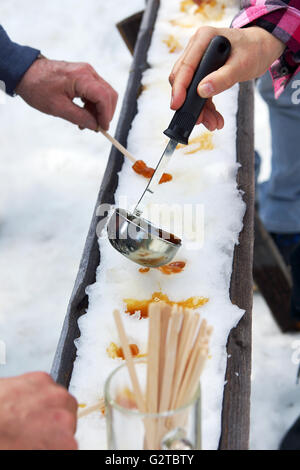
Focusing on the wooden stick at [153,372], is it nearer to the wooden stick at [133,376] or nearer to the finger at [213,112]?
the wooden stick at [133,376]

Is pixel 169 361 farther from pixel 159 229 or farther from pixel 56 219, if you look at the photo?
pixel 56 219

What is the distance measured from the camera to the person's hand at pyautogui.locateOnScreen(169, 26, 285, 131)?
1105 mm

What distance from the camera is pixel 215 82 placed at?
1.09 meters

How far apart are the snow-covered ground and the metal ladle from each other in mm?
987

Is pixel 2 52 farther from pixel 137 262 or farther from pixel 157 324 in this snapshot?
pixel 157 324

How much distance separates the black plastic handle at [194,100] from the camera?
1.11m

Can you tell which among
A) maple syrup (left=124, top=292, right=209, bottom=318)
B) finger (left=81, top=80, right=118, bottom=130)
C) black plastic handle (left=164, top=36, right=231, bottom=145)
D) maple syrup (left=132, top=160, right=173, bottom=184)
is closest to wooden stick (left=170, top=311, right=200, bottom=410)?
maple syrup (left=124, top=292, right=209, bottom=318)

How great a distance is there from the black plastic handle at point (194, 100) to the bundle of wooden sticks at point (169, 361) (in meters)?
0.52

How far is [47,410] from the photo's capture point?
2.36ft

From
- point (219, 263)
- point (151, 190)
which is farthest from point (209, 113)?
point (219, 263)

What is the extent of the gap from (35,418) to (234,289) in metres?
0.50

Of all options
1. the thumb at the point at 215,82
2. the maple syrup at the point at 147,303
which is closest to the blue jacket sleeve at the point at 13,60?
the thumb at the point at 215,82

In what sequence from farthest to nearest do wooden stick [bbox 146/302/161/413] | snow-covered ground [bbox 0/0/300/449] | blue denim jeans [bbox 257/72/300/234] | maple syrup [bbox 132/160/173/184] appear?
blue denim jeans [bbox 257/72/300/234]
snow-covered ground [bbox 0/0/300/449]
maple syrup [bbox 132/160/173/184]
wooden stick [bbox 146/302/161/413]

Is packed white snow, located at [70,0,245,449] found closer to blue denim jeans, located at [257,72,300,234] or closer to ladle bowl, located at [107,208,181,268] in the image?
ladle bowl, located at [107,208,181,268]
